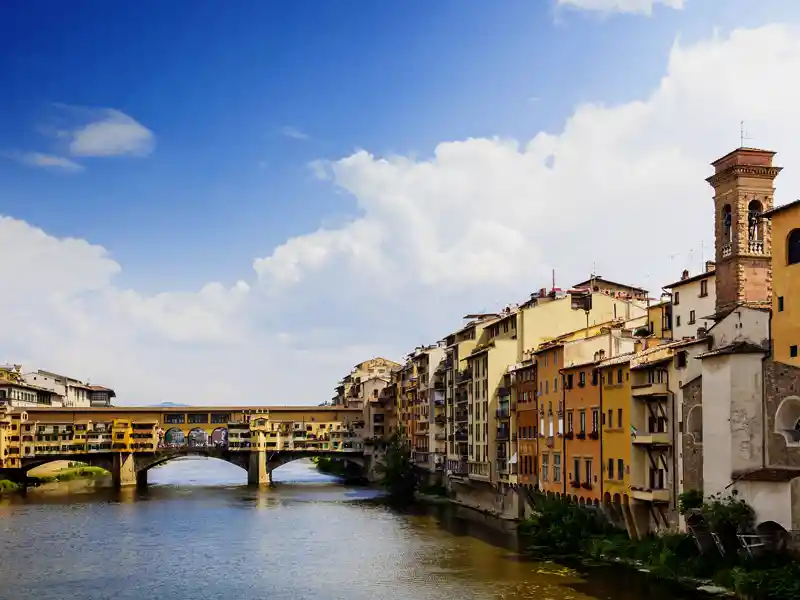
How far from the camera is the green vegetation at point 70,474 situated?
3815 inches

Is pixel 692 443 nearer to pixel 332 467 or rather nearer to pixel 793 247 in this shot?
pixel 793 247

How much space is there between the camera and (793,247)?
1259 inches

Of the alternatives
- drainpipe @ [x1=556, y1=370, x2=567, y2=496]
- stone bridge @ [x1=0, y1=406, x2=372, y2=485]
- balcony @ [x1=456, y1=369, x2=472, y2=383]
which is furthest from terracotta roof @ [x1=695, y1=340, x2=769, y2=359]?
stone bridge @ [x1=0, y1=406, x2=372, y2=485]

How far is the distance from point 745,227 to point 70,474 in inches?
3275

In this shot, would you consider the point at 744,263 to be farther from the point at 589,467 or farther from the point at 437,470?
the point at 437,470

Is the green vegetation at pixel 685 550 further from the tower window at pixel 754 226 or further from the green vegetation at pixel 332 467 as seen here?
the green vegetation at pixel 332 467

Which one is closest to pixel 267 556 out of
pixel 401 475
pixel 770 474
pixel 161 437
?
pixel 770 474

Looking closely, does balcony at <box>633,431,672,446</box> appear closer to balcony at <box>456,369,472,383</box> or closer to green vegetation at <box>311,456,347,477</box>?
balcony at <box>456,369,472,383</box>

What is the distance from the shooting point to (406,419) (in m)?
89.6

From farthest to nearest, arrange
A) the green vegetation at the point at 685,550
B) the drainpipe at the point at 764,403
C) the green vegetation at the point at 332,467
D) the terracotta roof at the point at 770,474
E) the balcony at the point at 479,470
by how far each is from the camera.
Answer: the green vegetation at the point at 332,467 → the balcony at the point at 479,470 → the drainpipe at the point at 764,403 → the terracotta roof at the point at 770,474 → the green vegetation at the point at 685,550

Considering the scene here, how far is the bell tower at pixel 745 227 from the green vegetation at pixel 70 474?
74570 mm

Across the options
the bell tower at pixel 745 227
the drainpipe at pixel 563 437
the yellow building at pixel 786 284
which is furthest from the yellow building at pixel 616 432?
the yellow building at pixel 786 284

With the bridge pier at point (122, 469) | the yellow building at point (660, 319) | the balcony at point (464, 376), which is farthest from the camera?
the bridge pier at point (122, 469)

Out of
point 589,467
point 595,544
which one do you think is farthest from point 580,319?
point 595,544
